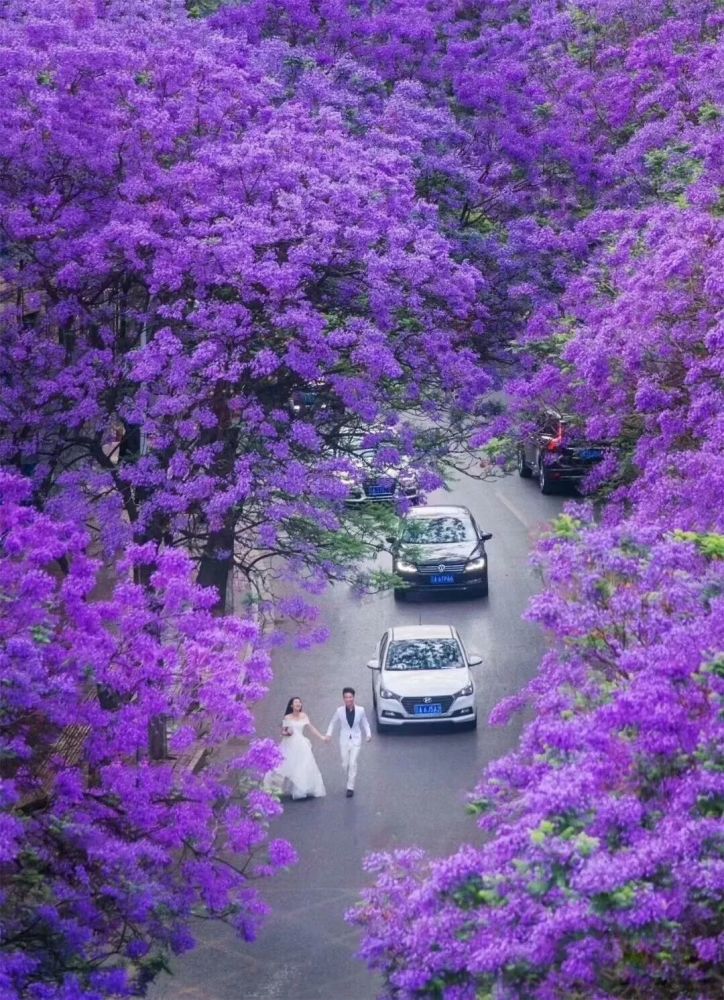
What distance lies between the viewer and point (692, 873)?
374 inches

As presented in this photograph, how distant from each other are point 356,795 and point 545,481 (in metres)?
16.7

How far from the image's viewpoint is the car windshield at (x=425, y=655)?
24625 millimetres

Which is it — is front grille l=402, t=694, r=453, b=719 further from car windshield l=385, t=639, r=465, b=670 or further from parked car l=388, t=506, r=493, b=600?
parked car l=388, t=506, r=493, b=600

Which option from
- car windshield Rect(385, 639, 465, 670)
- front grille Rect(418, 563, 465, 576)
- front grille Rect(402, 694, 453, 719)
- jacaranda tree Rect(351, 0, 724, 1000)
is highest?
jacaranda tree Rect(351, 0, 724, 1000)

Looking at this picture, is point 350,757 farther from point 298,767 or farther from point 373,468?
point 373,468

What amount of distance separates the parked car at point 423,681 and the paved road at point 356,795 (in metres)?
0.36

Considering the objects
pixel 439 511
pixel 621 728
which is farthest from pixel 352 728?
pixel 621 728

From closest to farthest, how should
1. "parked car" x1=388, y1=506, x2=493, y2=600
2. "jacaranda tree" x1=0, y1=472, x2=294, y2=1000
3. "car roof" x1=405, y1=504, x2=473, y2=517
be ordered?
"jacaranda tree" x1=0, y1=472, x2=294, y2=1000 → "parked car" x1=388, y1=506, x2=493, y2=600 → "car roof" x1=405, y1=504, x2=473, y2=517

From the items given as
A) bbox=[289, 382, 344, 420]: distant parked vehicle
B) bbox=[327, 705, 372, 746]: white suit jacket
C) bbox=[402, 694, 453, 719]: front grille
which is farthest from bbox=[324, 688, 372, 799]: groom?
bbox=[289, 382, 344, 420]: distant parked vehicle

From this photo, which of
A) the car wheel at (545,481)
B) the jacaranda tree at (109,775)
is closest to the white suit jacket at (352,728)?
the jacaranda tree at (109,775)

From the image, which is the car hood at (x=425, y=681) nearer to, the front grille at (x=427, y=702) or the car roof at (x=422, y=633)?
the front grille at (x=427, y=702)

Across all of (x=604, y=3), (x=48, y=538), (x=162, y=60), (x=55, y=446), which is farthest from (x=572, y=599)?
(x=604, y=3)

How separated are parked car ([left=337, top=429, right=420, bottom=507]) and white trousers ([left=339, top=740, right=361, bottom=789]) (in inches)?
131

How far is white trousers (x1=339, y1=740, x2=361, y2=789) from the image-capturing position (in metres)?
21.7
